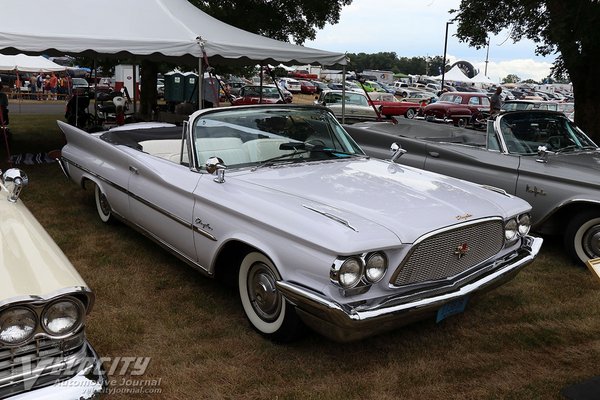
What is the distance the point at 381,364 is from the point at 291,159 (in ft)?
5.68

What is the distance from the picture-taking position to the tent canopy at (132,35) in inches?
276

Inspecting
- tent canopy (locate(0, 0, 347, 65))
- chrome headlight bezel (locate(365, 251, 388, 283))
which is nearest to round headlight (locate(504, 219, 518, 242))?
chrome headlight bezel (locate(365, 251, 388, 283))

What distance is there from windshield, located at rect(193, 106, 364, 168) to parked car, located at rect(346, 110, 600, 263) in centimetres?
187

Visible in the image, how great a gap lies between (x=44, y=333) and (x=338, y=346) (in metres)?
1.89

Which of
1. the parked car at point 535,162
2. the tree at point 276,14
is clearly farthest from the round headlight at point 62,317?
the tree at point 276,14

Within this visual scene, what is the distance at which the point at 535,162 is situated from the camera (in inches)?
212

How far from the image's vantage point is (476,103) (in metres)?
22.1

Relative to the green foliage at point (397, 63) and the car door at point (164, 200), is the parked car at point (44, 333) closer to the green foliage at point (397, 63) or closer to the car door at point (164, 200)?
the car door at point (164, 200)

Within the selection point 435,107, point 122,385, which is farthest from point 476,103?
point 122,385

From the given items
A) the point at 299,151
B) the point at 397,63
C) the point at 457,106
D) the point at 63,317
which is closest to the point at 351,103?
the point at 457,106

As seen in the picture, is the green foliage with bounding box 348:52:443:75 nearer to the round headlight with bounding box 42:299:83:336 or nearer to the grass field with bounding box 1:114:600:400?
the grass field with bounding box 1:114:600:400

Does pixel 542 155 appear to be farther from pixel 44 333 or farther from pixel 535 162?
pixel 44 333

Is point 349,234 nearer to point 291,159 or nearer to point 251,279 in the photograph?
point 251,279

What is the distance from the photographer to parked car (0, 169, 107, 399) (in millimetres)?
1990
